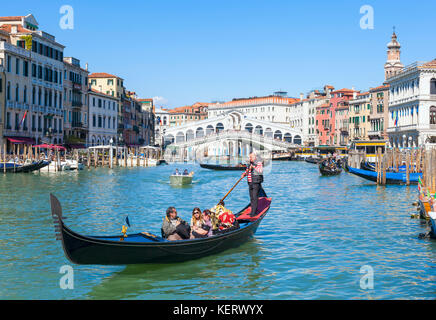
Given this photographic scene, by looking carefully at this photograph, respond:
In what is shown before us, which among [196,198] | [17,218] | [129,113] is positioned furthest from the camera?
[129,113]

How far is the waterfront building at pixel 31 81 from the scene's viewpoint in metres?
29.2

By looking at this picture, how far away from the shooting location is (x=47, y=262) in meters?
7.49

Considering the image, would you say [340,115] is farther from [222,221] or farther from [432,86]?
[222,221]

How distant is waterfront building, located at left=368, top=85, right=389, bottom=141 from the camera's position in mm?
47469

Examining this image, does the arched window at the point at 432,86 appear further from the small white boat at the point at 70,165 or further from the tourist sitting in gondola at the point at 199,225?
the tourist sitting in gondola at the point at 199,225

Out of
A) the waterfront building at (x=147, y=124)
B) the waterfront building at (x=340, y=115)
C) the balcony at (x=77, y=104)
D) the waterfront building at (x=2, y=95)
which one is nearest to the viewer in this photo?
the waterfront building at (x=2, y=95)

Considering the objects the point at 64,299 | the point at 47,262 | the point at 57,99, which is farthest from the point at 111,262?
the point at 57,99

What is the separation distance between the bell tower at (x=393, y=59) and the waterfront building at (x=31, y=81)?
92.9ft

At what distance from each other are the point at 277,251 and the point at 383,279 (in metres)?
1.98

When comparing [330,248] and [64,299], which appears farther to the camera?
[330,248]

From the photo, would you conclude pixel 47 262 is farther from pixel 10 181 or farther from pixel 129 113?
pixel 129 113

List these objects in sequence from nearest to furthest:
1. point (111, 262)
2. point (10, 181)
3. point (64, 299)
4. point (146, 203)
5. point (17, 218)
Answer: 1. point (64, 299)
2. point (111, 262)
3. point (17, 218)
4. point (146, 203)
5. point (10, 181)

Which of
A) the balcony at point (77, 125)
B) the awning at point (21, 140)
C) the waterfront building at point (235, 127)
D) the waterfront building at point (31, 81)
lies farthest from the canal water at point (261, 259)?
the waterfront building at point (235, 127)

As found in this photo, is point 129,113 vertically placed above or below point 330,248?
above
